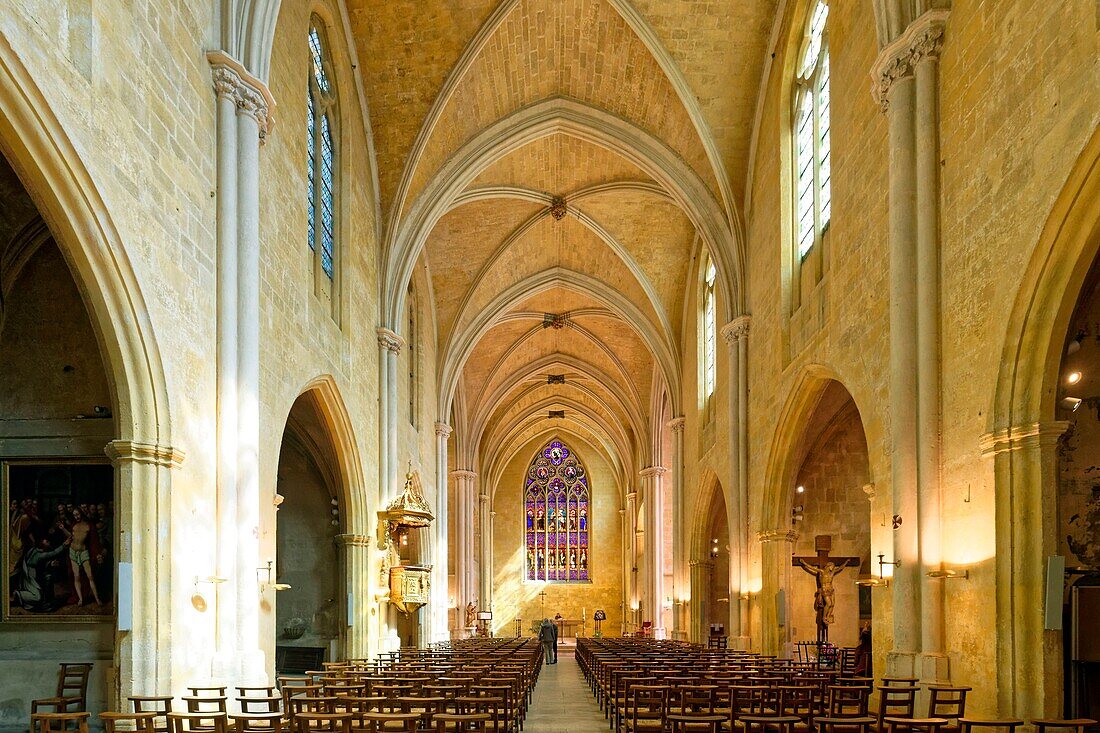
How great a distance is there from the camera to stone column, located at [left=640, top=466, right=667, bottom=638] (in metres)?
37.4

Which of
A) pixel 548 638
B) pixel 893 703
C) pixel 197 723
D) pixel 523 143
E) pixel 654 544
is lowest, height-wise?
pixel 548 638

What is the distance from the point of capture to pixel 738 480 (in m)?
21.2

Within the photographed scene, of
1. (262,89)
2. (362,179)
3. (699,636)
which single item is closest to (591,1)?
(362,179)

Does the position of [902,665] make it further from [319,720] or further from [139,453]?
[139,453]

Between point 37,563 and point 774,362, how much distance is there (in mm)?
12875

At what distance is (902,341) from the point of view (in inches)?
462

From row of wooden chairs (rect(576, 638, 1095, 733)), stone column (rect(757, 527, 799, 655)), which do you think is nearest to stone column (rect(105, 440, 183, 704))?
row of wooden chairs (rect(576, 638, 1095, 733))

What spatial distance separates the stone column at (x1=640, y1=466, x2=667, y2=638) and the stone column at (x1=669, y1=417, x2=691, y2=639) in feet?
23.5

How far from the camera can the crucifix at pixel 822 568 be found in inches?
772

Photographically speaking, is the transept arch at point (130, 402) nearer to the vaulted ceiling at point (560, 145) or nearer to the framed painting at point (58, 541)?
the framed painting at point (58, 541)

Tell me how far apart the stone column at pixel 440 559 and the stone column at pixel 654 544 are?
9333 millimetres

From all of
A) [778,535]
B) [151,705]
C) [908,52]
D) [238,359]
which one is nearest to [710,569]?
[778,535]

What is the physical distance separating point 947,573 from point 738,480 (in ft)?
33.9

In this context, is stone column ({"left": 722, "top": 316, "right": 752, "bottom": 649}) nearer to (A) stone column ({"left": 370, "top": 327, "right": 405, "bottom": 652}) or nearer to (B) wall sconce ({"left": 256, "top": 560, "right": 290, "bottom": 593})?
(A) stone column ({"left": 370, "top": 327, "right": 405, "bottom": 652})
